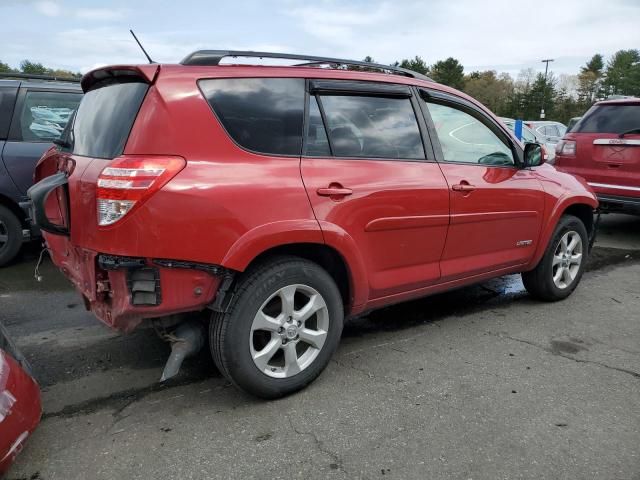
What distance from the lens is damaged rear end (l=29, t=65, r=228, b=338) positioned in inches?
93.0

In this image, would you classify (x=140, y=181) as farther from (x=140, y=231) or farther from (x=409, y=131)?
(x=409, y=131)

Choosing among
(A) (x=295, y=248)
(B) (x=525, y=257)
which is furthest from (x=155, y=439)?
(B) (x=525, y=257)

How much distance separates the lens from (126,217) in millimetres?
2352

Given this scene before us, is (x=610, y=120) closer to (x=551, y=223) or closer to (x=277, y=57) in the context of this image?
(x=551, y=223)

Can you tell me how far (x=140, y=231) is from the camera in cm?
236

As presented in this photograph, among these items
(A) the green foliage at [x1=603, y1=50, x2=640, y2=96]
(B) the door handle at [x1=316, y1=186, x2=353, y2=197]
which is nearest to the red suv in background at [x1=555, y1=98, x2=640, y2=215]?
(B) the door handle at [x1=316, y1=186, x2=353, y2=197]

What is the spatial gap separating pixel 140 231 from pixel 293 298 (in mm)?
890

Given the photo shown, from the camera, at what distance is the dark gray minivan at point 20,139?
515 centimetres

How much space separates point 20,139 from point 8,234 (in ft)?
3.23

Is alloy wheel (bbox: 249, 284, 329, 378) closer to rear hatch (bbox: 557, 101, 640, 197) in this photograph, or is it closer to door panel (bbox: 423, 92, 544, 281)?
door panel (bbox: 423, 92, 544, 281)

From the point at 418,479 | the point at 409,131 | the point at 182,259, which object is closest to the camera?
the point at 418,479

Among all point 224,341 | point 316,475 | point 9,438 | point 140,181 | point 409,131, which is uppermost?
point 409,131

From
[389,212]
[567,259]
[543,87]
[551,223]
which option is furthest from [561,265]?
[543,87]

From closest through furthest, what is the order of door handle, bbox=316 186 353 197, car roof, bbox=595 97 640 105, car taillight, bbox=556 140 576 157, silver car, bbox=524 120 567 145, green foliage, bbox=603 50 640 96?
door handle, bbox=316 186 353 197, car roof, bbox=595 97 640 105, car taillight, bbox=556 140 576 157, silver car, bbox=524 120 567 145, green foliage, bbox=603 50 640 96
